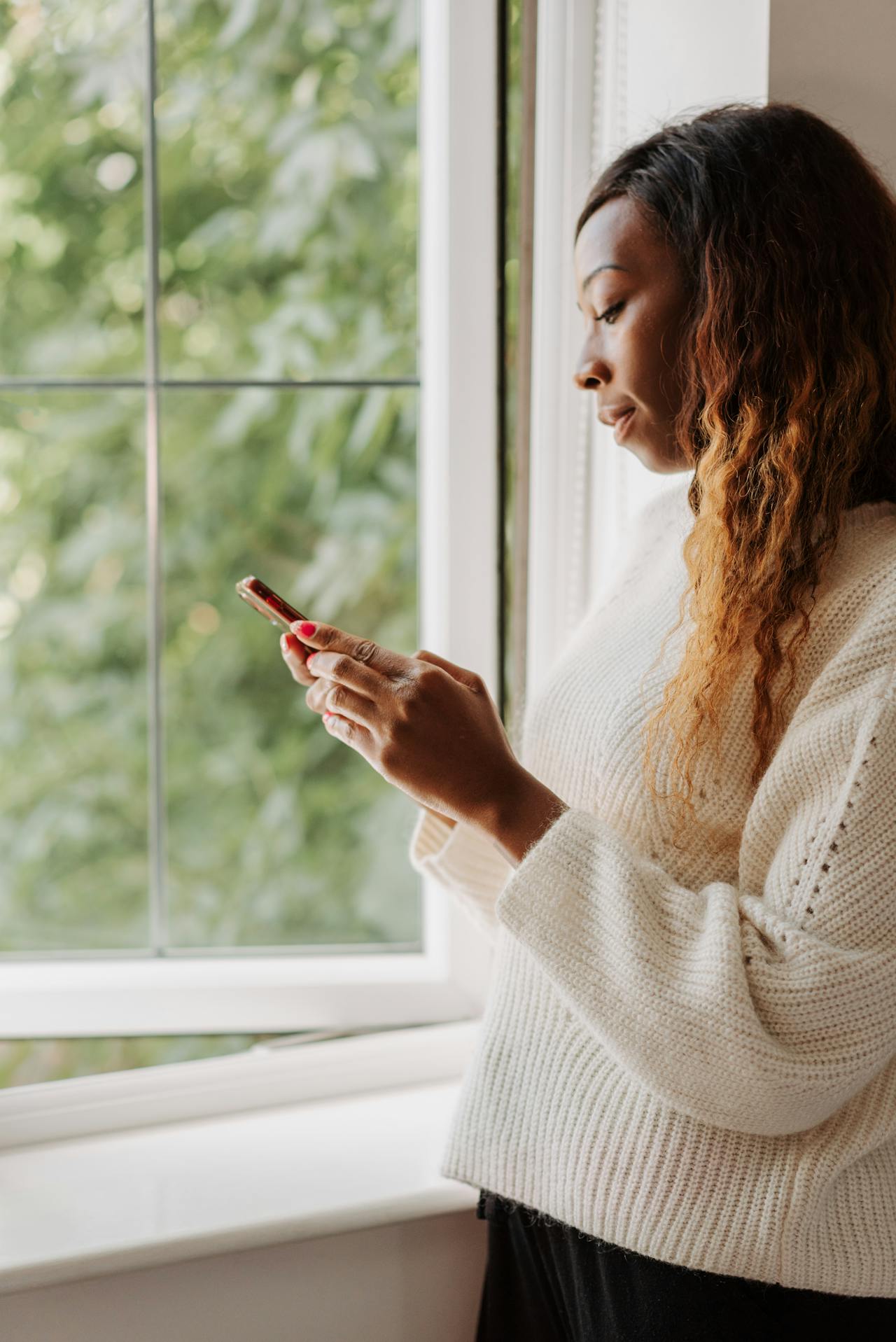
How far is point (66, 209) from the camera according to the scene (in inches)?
96.0

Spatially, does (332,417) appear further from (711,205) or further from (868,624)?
(868,624)

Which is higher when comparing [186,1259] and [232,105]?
[232,105]

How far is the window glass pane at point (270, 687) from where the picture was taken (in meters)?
2.48

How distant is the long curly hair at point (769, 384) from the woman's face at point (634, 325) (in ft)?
0.05

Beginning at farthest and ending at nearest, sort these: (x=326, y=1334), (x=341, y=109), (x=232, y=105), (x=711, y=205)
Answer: (x=232, y=105)
(x=341, y=109)
(x=326, y=1334)
(x=711, y=205)

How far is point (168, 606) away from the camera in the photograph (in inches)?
104

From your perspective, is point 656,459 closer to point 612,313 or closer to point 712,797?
point 612,313

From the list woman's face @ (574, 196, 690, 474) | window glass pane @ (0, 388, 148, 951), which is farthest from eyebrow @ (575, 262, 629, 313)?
window glass pane @ (0, 388, 148, 951)

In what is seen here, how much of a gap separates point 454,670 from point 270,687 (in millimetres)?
1902

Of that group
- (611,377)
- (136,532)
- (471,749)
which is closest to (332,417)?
(136,532)

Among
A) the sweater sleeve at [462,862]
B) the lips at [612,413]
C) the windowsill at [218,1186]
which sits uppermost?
the lips at [612,413]

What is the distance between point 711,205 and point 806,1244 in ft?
2.34

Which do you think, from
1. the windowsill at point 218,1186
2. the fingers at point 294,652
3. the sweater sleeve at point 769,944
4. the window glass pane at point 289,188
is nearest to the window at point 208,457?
the window glass pane at point 289,188

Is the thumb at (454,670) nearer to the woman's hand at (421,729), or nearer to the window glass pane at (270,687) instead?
the woman's hand at (421,729)
